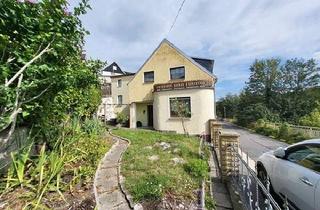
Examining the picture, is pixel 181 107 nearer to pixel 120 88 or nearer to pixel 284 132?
pixel 284 132

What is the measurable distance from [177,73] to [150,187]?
1488 centimetres

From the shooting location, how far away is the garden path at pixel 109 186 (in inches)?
157

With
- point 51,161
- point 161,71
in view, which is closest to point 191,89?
point 161,71

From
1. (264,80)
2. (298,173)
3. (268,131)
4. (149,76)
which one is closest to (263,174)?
(298,173)

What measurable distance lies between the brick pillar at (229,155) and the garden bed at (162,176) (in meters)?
0.53

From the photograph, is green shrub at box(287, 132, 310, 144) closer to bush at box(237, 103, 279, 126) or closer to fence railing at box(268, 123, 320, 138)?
fence railing at box(268, 123, 320, 138)

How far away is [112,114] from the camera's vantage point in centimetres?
2414

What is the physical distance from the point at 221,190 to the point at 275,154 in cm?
153

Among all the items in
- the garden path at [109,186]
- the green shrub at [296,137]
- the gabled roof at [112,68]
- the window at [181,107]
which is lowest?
the green shrub at [296,137]

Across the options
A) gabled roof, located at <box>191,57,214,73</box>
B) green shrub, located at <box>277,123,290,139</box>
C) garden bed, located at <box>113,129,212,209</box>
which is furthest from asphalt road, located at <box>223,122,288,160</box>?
gabled roof, located at <box>191,57,214,73</box>

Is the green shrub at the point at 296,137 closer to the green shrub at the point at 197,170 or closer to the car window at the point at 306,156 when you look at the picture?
the green shrub at the point at 197,170

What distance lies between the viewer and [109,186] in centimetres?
477

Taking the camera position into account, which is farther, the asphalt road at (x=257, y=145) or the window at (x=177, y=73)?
the window at (x=177, y=73)

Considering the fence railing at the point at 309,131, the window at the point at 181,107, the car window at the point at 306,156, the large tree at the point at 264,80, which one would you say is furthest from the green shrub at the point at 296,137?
the large tree at the point at 264,80
